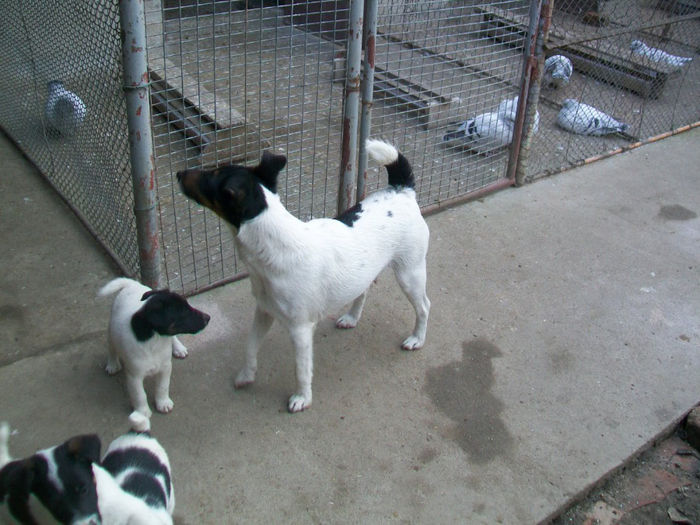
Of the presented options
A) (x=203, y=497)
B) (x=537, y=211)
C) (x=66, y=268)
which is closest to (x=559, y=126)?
(x=537, y=211)

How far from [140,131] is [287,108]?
145 cm

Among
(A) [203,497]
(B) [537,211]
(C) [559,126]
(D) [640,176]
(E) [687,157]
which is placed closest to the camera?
(A) [203,497]

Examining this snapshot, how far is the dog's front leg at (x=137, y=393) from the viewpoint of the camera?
10.0 feet

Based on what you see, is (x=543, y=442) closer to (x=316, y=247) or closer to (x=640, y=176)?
(x=316, y=247)

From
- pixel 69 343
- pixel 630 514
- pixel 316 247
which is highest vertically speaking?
pixel 316 247

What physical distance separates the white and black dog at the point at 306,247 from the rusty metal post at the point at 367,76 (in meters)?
0.63

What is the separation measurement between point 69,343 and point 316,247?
155cm

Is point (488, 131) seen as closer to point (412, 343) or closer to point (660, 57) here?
point (412, 343)

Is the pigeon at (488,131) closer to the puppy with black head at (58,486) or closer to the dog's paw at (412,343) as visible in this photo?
the dog's paw at (412,343)


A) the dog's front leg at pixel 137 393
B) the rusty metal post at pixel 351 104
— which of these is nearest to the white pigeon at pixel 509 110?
the rusty metal post at pixel 351 104

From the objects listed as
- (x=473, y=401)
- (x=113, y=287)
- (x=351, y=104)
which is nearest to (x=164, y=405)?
(x=113, y=287)

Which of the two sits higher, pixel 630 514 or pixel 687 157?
pixel 687 157

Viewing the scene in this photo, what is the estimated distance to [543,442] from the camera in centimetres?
330

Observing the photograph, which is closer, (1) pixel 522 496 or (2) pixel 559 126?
(1) pixel 522 496
